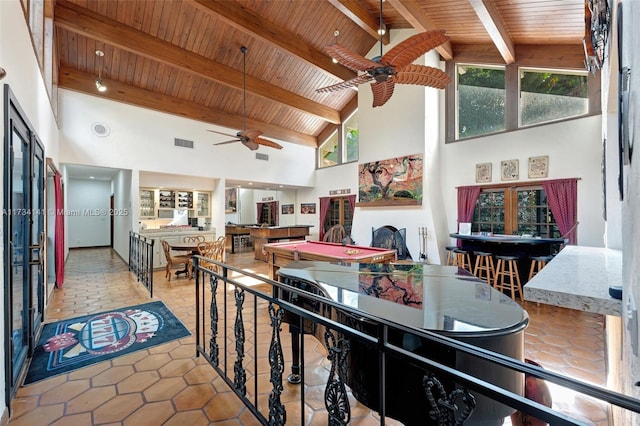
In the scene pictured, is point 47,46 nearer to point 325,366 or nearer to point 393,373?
point 325,366

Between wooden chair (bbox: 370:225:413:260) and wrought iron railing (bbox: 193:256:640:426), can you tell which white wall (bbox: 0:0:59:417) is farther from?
wooden chair (bbox: 370:225:413:260)

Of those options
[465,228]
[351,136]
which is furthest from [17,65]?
[351,136]

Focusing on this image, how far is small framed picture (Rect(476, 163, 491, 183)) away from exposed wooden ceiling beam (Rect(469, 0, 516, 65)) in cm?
215

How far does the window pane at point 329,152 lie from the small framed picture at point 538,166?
225 inches

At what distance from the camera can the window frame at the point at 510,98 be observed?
16.2ft

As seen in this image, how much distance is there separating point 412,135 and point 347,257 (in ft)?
14.2

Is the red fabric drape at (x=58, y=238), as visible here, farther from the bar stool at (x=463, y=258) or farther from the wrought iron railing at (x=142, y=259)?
the bar stool at (x=463, y=258)

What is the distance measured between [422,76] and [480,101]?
11.7 feet

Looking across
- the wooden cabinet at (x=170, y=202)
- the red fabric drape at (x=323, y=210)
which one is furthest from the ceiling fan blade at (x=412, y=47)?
the wooden cabinet at (x=170, y=202)

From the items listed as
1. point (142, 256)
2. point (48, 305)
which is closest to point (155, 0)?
point (142, 256)

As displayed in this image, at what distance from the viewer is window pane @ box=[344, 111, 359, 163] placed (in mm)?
9367

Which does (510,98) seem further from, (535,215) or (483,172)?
(535,215)

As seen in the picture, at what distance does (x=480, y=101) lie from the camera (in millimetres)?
6453

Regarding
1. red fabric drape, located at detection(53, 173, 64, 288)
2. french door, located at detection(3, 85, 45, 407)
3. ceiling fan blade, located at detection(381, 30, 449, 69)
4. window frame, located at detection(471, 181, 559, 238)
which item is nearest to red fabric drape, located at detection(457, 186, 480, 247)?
window frame, located at detection(471, 181, 559, 238)
